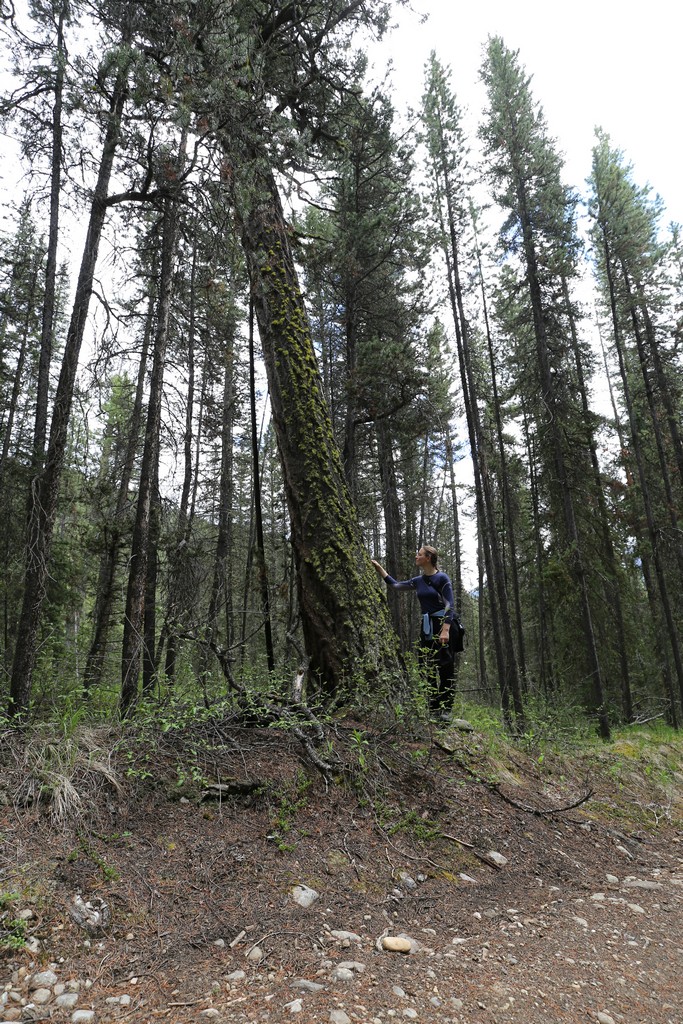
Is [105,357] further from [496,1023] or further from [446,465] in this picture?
[446,465]

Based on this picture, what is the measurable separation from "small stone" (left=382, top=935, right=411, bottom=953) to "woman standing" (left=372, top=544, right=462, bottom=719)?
273cm

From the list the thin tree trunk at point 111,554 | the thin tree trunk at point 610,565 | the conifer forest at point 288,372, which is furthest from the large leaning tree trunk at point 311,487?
the thin tree trunk at point 610,565

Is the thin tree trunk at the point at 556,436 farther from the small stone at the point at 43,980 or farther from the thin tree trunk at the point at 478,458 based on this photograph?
the small stone at the point at 43,980

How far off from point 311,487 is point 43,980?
4.07m

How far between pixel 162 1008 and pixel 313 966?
0.63 m

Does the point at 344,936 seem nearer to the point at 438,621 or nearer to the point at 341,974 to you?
the point at 341,974

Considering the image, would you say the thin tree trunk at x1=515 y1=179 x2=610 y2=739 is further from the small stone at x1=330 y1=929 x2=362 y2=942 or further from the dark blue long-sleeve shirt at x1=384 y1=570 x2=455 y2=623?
the small stone at x1=330 y1=929 x2=362 y2=942

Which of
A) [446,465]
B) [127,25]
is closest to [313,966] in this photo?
[127,25]

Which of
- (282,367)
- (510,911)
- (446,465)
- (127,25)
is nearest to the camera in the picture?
(510,911)

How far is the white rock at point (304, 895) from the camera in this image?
2.74 meters

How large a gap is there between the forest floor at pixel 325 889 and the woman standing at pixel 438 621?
1.07m

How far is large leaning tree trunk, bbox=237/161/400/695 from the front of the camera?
15.9ft

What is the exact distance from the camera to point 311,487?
17.9 feet

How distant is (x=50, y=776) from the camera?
3.08 m
